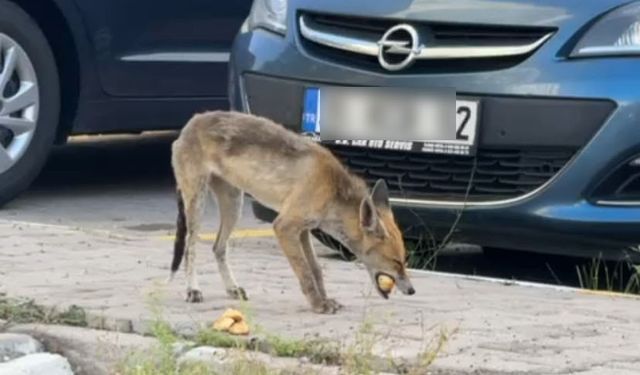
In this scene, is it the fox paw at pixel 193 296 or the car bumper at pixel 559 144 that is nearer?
the fox paw at pixel 193 296

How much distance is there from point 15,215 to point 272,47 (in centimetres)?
166

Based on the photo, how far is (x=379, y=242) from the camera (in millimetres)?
4844

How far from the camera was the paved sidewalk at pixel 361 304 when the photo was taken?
4.41 m

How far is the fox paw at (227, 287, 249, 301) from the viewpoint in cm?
511

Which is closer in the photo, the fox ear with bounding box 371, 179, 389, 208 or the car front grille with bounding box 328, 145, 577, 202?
the fox ear with bounding box 371, 179, 389, 208

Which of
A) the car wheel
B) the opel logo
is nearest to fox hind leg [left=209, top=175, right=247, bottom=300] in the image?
the opel logo

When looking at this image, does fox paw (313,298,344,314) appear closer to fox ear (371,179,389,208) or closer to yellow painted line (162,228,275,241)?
fox ear (371,179,389,208)

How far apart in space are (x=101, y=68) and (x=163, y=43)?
327 millimetres

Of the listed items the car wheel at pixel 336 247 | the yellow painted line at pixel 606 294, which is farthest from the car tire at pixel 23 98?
the yellow painted line at pixel 606 294

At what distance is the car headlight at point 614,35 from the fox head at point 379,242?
942 millimetres

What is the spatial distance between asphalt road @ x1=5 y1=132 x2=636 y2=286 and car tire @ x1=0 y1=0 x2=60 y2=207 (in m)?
0.20

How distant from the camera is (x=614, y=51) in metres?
5.36

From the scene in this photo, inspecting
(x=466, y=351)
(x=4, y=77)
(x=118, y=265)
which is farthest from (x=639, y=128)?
(x=4, y=77)

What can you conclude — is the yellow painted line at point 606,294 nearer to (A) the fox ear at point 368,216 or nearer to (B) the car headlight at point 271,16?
(A) the fox ear at point 368,216
